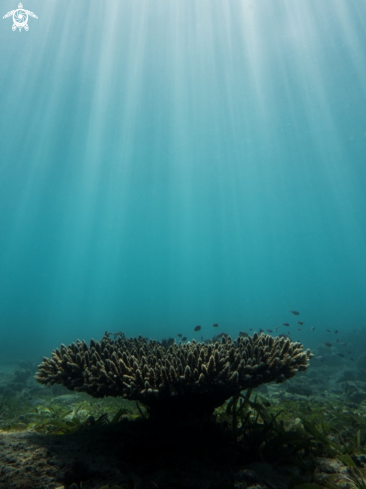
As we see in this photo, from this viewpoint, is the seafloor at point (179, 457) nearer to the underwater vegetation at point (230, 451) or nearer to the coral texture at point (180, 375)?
the underwater vegetation at point (230, 451)

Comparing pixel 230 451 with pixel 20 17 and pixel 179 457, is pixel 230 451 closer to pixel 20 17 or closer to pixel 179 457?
pixel 179 457

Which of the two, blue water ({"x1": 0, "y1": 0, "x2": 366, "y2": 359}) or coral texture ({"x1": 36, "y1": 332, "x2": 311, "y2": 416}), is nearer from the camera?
coral texture ({"x1": 36, "y1": 332, "x2": 311, "y2": 416})

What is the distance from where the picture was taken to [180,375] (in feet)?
9.70

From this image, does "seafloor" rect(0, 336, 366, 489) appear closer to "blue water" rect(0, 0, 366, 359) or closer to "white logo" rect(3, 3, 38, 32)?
"blue water" rect(0, 0, 366, 359)

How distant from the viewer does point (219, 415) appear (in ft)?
13.1

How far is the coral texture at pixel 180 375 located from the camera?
2895 mm

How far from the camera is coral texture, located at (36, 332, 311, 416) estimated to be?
2.89 metres

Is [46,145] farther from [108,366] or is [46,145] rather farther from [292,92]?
[108,366]

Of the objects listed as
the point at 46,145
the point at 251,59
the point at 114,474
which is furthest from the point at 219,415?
the point at 46,145

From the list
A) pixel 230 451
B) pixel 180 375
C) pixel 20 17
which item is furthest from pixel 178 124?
pixel 230 451

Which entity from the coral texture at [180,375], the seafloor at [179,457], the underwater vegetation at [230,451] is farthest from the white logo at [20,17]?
the underwater vegetation at [230,451]

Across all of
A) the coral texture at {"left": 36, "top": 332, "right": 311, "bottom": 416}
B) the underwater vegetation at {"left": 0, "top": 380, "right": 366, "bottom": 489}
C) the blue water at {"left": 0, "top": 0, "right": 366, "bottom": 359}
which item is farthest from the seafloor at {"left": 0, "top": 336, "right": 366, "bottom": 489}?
the blue water at {"left": 0, "top": 0, "right": 366, "bottom": 359}

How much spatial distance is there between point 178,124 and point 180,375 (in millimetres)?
59436

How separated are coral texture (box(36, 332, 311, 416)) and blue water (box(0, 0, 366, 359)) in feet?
115
